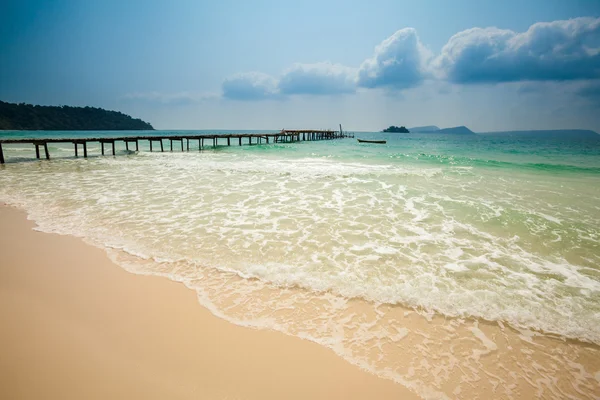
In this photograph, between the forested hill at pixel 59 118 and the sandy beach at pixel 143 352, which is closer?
the sandy beach at pixel 143 352

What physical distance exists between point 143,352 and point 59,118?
193070 millimetres

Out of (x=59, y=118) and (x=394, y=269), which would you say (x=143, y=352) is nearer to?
(x=394, y=269)

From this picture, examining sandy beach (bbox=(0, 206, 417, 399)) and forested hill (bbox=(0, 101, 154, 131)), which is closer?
sandy beach (bbox=(0, 206, 417, 399))

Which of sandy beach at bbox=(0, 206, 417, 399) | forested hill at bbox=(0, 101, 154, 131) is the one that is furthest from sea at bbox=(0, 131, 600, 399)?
forested hill at bbox=(0, 101, 154, 131)

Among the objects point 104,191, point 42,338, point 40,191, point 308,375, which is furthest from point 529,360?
point 40,191

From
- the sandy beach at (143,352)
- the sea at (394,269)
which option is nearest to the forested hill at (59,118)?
the sea at (394,269)

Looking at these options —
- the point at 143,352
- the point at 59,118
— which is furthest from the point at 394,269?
the point at 59,118

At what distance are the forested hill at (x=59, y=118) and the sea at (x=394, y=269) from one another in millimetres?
170311

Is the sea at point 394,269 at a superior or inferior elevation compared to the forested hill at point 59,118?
inferior

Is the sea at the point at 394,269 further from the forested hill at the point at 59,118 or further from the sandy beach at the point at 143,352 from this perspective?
the forested hill at the point at 59,118

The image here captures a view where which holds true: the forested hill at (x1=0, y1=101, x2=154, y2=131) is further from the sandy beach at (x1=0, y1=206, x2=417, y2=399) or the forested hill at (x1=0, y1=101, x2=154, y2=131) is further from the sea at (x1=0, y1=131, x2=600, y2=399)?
the sandy beach at (x1=0, y1=206, x2=417, y2=399)

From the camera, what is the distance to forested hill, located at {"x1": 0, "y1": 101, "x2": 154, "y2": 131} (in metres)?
125

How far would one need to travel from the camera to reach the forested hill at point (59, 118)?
411 ft

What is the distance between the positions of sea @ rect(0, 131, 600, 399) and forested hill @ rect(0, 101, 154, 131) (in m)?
170
